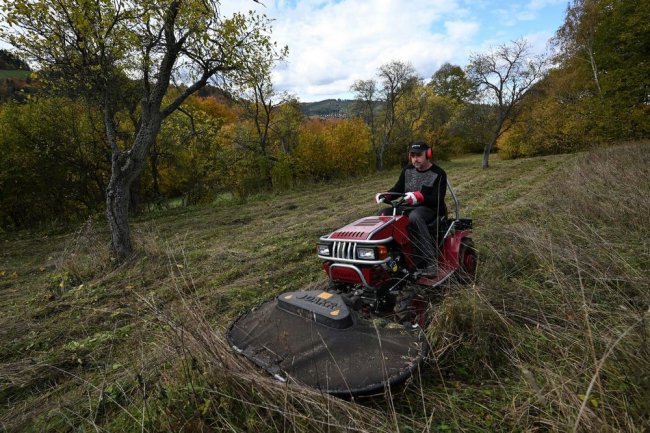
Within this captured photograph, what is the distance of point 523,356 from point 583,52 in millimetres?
22939

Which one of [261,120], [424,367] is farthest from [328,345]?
[261,120]

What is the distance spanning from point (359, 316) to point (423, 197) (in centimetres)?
159

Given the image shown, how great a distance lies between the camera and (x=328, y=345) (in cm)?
229

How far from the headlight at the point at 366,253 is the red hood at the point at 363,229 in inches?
4.2

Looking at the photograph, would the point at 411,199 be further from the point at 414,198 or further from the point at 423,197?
the point at 423,197

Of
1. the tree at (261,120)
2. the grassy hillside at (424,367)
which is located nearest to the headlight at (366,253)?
the grassy hillside at (424,367)

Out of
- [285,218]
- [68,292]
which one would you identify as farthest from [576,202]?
[68,292]

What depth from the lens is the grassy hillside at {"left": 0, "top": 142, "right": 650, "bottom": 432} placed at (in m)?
1.69

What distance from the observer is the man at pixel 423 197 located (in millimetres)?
3463

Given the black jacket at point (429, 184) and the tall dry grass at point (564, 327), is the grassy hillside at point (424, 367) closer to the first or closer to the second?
the tall dry grass at point (564, 327)

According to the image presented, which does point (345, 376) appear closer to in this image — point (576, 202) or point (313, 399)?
point (313, 399)

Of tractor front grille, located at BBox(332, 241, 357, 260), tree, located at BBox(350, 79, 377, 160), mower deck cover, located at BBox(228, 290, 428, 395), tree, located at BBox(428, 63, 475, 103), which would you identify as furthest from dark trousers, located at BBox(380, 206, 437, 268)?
tree, located at BBox(428, 63, 475, 103)

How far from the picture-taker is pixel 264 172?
19.0 metres

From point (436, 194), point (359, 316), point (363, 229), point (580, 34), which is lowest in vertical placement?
point (359, 316)
